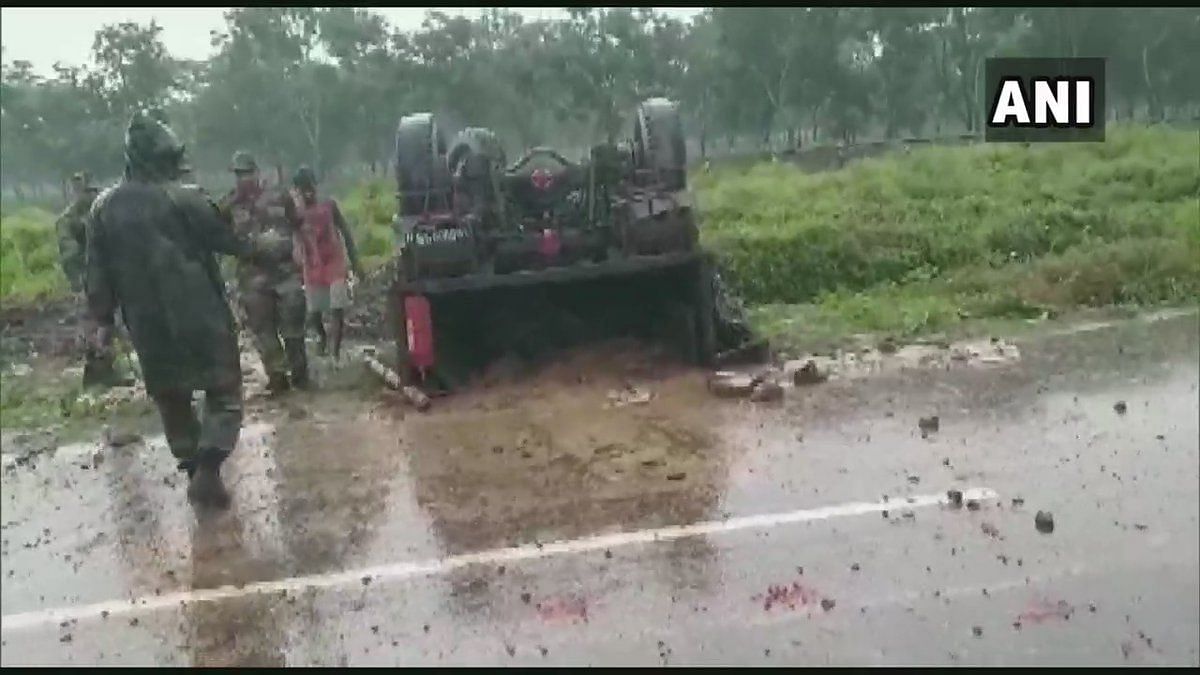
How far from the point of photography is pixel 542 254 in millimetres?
7207

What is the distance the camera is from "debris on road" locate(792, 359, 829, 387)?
22.3ft

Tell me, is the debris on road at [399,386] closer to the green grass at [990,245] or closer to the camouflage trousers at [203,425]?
the camouflage trousers at [203,425]

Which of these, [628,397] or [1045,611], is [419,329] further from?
[1045,611]

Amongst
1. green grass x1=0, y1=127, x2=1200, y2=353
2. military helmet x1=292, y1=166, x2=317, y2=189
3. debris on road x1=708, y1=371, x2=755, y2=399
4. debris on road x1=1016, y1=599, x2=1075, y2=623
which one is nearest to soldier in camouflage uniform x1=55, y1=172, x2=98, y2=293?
green grass x1=0, y1=127, x2=1200, y2=353

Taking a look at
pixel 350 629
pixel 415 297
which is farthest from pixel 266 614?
pixel 415 297

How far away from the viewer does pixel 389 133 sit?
984 cm

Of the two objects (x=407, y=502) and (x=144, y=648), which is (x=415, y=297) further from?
(x=144, y=648)

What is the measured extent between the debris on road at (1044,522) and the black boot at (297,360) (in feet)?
15.2

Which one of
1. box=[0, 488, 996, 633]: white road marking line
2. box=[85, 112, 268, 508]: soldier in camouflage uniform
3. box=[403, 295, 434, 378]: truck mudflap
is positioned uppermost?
box=[85, 112, 268, 508]: soldier in camouflage uniform

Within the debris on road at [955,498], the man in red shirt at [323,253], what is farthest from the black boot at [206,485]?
the man in red shirt at [323,253]

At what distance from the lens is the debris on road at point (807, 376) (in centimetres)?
679

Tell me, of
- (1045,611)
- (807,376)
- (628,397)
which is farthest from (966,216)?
(1045,611)

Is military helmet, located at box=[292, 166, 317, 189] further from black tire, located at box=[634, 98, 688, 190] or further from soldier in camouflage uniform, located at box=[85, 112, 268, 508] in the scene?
soldier in camouflage uniform, located at box=[85, 112, 268, 508]

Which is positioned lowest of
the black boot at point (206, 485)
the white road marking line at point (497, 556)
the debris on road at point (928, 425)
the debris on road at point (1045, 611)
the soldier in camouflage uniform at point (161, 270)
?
the debris on road at point (1045, 611)
